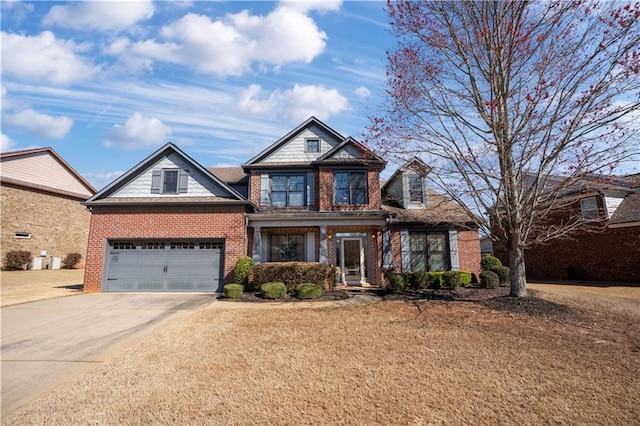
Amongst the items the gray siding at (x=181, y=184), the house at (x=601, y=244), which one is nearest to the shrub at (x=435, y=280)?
the house at (x=601, y=244)

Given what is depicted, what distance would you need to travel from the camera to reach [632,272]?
15641mm

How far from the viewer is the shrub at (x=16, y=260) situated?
62.2 ft

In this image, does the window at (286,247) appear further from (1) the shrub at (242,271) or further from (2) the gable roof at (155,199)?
(2) the gable roof at (155,199)

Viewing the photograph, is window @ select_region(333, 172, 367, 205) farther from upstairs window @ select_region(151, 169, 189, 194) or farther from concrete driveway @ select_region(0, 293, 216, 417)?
concrete driveway @ select_region(0, 293, 216, 417)

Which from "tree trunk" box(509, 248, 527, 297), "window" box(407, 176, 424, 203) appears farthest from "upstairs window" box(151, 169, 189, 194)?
"tree trunk" box(509, 248, 527, 297)

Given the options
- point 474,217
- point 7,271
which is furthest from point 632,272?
point 7,271

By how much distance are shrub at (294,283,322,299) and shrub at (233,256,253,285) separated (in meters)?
2.52

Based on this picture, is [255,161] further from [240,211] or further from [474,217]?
[474,217]

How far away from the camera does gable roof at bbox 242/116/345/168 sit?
633 inches

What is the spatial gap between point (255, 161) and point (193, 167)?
9.97 feet

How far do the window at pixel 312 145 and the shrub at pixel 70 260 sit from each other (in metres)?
19.9

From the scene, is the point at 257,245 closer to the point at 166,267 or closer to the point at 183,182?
the point at 166,267

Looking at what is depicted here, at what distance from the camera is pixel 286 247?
50.8 ft

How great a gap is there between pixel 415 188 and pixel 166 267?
12.7 meters
